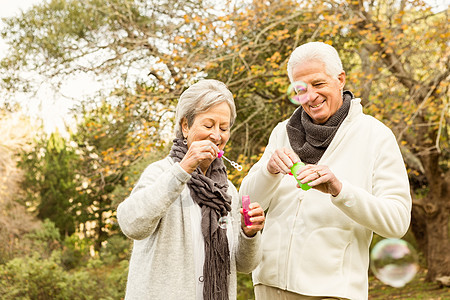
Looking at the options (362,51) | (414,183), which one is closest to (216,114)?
(362,51)

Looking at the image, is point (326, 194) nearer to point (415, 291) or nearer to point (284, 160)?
point (284, 160)

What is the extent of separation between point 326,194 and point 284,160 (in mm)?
251

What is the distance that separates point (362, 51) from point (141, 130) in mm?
4018

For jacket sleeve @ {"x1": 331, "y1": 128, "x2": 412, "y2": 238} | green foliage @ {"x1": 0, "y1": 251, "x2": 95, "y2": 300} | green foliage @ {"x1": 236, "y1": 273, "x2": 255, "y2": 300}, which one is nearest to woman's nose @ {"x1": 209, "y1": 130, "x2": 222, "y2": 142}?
jacket sleeve @ {"x1": 331, "y1": 128, "x2": 412, "y2": 238}

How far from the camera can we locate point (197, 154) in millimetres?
2043

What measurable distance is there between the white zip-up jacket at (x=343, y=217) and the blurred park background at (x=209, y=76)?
458 cm

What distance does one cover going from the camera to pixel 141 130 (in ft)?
24.5

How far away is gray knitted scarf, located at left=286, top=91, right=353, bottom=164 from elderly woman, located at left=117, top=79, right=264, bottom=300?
0.31 meters

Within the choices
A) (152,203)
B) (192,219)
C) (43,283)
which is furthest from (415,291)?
(152,203)

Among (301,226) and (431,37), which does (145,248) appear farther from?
(431,37)

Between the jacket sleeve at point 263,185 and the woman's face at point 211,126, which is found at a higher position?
the woman's face at point 211,126

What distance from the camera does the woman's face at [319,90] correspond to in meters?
2.27

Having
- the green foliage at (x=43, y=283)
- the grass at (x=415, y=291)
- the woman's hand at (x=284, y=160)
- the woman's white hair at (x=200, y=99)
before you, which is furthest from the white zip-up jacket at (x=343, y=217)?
the grass at (x=415, y=291)

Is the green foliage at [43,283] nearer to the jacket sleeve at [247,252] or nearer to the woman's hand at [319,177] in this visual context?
the jacket sleeve at [247,252]
